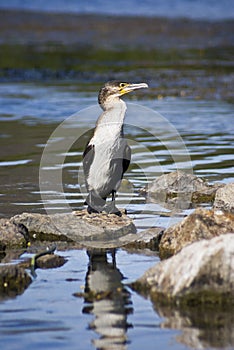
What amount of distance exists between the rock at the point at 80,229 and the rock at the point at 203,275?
6.24 ft

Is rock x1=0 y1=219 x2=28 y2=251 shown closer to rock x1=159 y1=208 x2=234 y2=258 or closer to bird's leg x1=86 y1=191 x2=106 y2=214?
bird's leg x1=86 y1=191 x2=106 y2=214

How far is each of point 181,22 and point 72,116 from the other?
20.1 metres

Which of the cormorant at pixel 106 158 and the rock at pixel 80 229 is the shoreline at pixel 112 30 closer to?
the cormorant at pixel 106 158

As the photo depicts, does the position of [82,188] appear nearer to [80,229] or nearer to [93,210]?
[93,210]

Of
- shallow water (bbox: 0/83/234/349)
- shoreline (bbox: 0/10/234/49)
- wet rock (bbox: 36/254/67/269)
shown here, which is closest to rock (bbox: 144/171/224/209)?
shallow water (bbox: 0/83/234/349)

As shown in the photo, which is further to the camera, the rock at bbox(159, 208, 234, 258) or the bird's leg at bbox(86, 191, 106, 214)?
the bird's leg at bbox(86, 191, 106, 214)

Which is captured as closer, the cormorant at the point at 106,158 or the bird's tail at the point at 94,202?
the cormorant at the point at 106,158

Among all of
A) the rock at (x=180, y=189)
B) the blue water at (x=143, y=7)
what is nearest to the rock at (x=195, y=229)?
the rock at (x=180, y=189)

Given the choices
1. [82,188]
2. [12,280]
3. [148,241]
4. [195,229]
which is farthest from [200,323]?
[82,188]

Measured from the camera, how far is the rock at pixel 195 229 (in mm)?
7539

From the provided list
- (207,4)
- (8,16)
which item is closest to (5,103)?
(8,16)

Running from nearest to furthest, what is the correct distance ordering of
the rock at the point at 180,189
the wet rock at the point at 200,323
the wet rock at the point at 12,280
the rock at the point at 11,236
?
1. the wet rock at the point at 200,323
2. the wet rock at the point at 12,280
3. the rock at the point at 11,236
4. the rock at the point at 180,189

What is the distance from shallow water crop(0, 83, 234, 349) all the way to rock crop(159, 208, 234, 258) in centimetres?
20

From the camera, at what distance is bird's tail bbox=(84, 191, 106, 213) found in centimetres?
927
